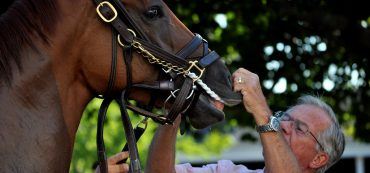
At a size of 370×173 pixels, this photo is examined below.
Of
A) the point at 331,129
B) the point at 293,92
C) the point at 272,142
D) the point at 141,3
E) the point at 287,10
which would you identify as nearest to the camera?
the point at 141,3

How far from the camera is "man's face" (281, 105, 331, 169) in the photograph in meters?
4.51

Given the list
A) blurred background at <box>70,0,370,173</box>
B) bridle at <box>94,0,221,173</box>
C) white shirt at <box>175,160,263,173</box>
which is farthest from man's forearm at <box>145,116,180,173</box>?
blurred background at <box>70,0,370,173</box>

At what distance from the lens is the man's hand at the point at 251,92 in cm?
370

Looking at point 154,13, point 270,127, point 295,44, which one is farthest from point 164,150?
point 295,44

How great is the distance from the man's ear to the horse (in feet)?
4.69

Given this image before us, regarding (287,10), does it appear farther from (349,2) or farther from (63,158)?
(63,158)

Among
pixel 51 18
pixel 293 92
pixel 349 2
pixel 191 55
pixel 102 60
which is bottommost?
pixel 293 92

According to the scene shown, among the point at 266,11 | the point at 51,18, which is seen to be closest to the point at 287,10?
the point at 266,11

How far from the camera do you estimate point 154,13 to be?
10.7 ft

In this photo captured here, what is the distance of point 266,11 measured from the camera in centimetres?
715

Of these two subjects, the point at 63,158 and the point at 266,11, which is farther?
the point at 266,11

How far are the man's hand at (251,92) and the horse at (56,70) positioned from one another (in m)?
0.39

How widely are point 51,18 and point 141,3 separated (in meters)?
0.44

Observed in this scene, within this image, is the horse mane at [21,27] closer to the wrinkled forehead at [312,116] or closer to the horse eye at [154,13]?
the horse eye at [154,13]
